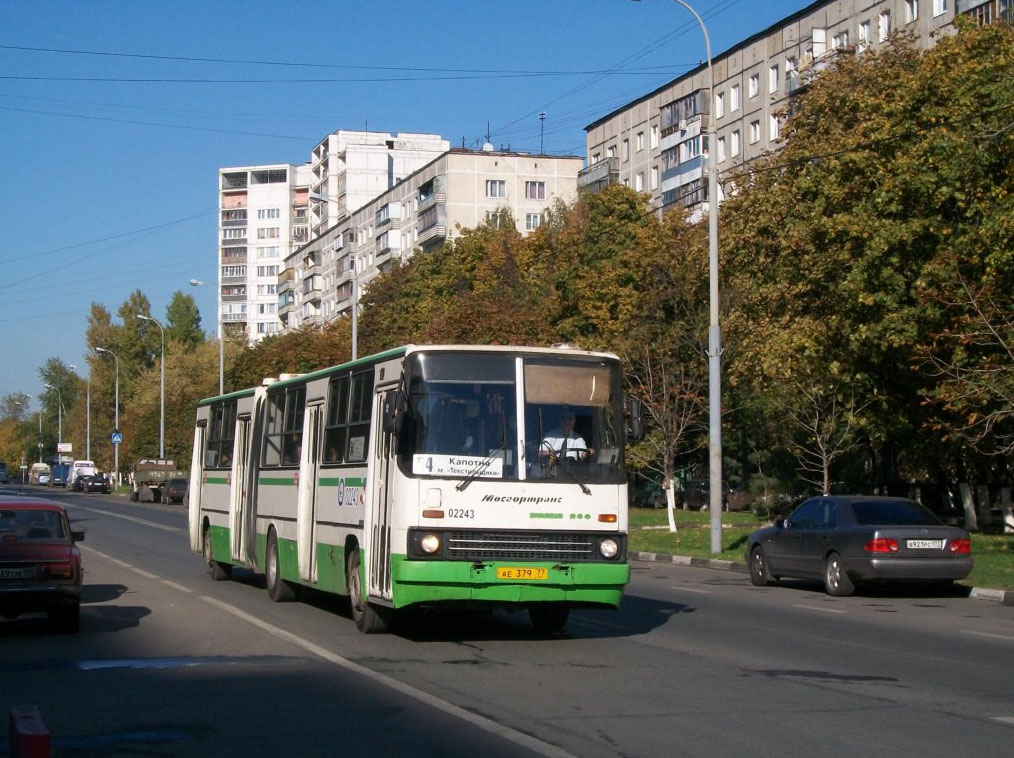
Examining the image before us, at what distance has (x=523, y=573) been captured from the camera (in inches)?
505

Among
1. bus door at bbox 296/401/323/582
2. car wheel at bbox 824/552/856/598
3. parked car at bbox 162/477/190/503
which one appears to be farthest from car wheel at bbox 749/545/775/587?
parked car at bbox 162/477/190/503

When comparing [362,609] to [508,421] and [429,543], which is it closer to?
[429,543]

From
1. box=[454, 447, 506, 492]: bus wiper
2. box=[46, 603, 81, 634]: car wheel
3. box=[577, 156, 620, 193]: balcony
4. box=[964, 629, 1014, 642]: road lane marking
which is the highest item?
box=[577, 156, 620, 193]: balcony

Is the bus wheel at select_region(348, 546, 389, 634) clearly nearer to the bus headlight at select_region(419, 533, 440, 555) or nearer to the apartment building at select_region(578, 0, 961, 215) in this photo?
the bus headlight at select_region(419, 533, 440, 555)

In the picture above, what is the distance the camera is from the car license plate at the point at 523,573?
12.8 meters

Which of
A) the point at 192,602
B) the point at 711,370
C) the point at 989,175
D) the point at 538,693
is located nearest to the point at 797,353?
the point at 711,370

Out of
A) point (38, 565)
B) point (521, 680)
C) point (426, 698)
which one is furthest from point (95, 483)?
point (426, 698)

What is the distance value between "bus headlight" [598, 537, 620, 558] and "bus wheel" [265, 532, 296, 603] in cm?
625

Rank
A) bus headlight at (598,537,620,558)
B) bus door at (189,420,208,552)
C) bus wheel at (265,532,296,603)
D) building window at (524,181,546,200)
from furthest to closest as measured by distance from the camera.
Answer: building window at (524,181,546,200)
bus door at (189,420,208,552)
bus wheel at (265,532,296,603)
bus headlight at (598,537,620,558)

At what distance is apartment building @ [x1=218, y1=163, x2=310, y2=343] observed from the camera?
489 feet

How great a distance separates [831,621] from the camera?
53.1ft

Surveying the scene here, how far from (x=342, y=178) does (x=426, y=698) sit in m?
115

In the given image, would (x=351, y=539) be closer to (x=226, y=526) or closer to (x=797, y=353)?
(x=226, y=526)

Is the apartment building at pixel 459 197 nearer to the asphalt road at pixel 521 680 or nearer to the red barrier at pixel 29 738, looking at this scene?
the asphalt road at pixel 521 680
